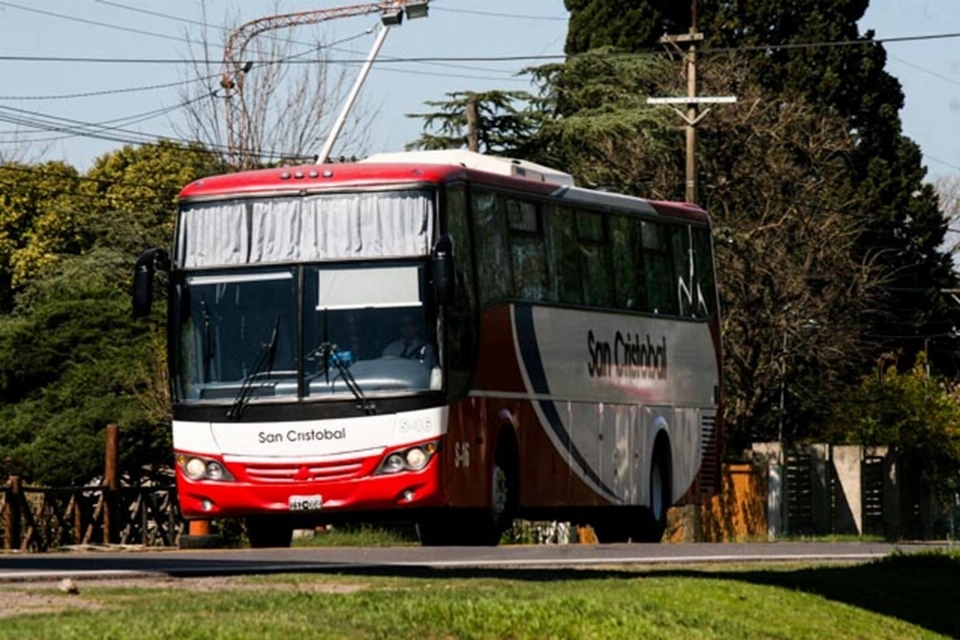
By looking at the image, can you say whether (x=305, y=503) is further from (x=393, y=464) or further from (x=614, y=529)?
(x=614, y=529)

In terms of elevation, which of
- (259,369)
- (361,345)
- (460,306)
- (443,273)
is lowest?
(259,369)

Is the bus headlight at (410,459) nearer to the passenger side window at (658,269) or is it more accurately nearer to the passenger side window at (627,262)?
the passenger side window at (627,262)

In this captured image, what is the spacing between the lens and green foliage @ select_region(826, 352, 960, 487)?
5828 centimetres

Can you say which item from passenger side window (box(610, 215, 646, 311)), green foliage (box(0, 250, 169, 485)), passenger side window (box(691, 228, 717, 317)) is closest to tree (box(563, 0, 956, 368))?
green foliage (box(0, 250, 169, 485))

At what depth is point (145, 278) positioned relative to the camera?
22906mm

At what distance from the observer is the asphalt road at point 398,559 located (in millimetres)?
19438

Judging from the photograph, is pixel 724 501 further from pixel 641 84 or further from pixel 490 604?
pixel 490 604

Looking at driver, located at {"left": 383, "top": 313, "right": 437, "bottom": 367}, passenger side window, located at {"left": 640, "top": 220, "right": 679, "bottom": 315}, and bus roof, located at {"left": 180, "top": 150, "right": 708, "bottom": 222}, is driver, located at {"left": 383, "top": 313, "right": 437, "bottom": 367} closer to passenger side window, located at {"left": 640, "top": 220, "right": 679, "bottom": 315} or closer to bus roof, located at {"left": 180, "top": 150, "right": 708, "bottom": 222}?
bus roof, located at {"left": 180, "top": 150, "right": 708, "bottom": 222}

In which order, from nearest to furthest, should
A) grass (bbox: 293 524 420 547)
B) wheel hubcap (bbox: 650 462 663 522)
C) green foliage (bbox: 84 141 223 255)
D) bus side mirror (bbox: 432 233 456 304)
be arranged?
bus side mirror (bbox: 432 233 456 304), wheel hubcap (bbox: 650 462 663 522), grass (bbox: 293 524 420 547), green foliage (bbox: 84 141 223 255)

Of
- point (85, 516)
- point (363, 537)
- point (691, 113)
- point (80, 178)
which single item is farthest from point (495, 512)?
point (80, 178)

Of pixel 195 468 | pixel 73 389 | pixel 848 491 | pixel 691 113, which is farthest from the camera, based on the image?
pixel 848 491

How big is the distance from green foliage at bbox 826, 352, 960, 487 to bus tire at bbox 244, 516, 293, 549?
34.9 metres

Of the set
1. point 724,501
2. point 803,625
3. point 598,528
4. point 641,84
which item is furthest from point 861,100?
point 803,625

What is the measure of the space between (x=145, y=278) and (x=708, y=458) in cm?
1140
